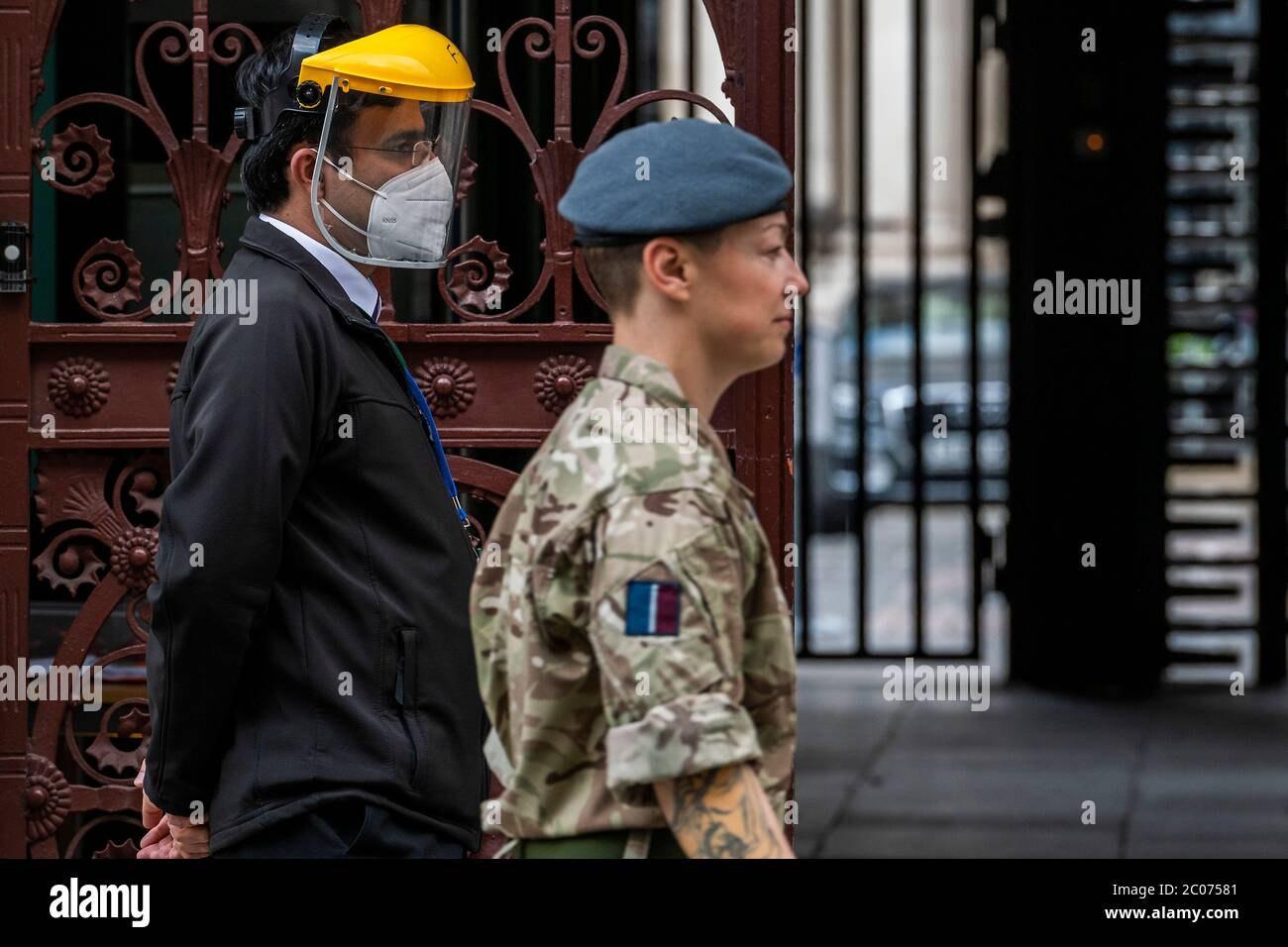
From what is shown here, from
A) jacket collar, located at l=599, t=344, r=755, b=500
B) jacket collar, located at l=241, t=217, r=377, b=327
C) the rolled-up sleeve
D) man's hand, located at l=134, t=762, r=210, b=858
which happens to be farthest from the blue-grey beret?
man's hand, located at l=134, t=762, r=210, b=858

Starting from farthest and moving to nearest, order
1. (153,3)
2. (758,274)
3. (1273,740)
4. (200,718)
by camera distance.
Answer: (1273,740) → (153,3) → (200,718) → (758,274)

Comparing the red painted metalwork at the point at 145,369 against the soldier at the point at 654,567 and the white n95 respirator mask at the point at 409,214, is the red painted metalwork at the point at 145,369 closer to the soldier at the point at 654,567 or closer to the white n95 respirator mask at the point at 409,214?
the white n95 respirator mask at the point at 409,214

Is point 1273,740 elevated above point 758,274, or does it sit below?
below

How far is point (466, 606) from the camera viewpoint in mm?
3020

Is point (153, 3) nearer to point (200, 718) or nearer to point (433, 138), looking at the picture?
point (433, 138)

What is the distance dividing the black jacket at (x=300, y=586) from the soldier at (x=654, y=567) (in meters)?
0.51

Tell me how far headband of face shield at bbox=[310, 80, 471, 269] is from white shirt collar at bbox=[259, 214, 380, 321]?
0.06 feet

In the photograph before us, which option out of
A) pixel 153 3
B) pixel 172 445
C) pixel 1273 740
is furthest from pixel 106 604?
pixel 1273 740

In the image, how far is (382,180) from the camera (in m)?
3.20

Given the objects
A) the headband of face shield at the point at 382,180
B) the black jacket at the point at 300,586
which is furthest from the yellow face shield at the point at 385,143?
the black jacket at the point at 300,586

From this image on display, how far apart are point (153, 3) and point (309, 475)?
259 centimetres

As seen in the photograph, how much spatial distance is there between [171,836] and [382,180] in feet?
3.83

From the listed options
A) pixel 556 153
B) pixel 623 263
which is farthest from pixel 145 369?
pixel 623 263

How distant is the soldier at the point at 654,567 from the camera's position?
2.11 meters
